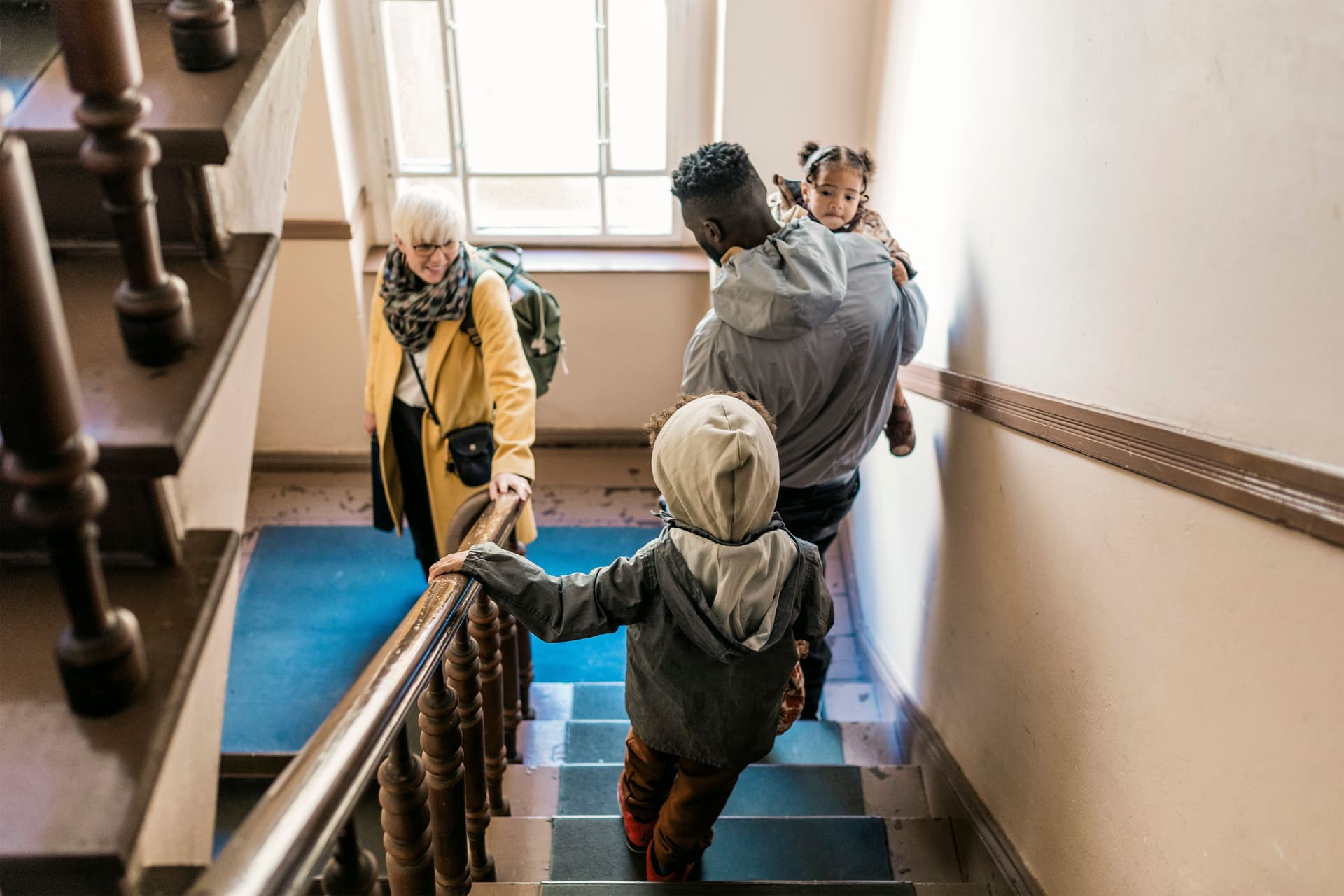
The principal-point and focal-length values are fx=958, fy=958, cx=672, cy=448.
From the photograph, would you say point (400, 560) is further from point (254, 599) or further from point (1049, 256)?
point (1049, 256)

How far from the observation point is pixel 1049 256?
1860 millimetres

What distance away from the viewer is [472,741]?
5.44 ft

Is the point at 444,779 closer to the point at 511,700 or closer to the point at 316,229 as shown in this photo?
the point at 511,700

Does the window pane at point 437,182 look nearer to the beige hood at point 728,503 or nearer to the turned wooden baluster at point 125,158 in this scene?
the beige hood at point 728,503

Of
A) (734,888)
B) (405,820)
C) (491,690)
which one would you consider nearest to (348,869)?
(405,820)

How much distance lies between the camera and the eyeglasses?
2348 mm

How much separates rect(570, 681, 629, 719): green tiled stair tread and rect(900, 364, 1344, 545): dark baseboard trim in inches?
60.1

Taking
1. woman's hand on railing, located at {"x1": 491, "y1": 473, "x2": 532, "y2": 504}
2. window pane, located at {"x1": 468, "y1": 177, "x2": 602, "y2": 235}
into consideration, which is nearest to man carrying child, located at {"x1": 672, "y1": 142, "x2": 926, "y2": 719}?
woman's hand on railing, located at {"x1": 491, "y1": 473, "x2": 532, "y2": 504}

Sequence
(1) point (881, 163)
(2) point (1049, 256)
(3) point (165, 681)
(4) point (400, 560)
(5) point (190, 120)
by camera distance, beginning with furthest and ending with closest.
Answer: (4) point (400, 560) → (1) point (881, 163) → (2) point (1049, 256) → (5) point (190, 120) → (3) point (165, 681)

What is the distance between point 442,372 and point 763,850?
144cm

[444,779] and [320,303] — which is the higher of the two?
[444,779]

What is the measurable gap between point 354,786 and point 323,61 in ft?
11.3

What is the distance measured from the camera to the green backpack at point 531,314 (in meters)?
2.64

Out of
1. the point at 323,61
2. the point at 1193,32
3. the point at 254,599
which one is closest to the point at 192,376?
the point at 1193,32
